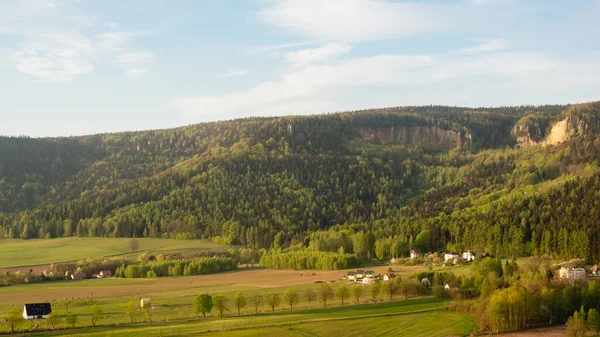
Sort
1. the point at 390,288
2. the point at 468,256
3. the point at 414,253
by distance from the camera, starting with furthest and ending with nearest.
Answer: the point at 414,253 < the point at 468,256 < the point at 390,288

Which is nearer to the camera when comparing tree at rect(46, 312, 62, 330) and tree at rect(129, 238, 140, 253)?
tree at rect(46, 312, 62, 330)

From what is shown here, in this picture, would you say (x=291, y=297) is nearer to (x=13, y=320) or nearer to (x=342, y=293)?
(x=342, y=293)

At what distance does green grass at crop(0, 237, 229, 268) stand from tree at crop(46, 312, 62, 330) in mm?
59145

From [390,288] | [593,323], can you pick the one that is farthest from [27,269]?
[593,323]

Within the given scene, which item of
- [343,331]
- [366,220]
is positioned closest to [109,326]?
[343,331]

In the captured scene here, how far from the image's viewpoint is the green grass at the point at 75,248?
14288 centimetres

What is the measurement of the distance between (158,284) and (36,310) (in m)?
29.3

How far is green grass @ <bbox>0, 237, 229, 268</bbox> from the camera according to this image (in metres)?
143

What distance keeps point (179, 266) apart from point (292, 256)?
2140 centimetres

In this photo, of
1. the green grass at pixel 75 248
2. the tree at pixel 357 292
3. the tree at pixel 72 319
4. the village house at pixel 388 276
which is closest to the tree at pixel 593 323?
the tree at pixel 357 292

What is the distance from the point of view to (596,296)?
82938 mm

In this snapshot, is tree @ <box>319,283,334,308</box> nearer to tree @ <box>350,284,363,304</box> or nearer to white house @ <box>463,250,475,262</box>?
tree @ <box>350,284,363,304</box>

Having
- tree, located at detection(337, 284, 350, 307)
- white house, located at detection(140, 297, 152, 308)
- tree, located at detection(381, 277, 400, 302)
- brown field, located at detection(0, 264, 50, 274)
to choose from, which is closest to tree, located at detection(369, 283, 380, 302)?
tree, located at detection(381, 277, 400, 302)

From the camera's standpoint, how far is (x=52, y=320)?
78.7 m
